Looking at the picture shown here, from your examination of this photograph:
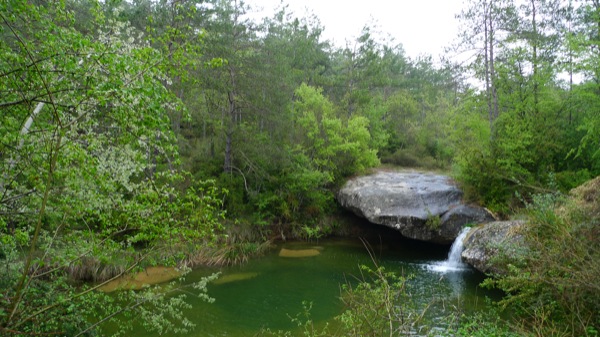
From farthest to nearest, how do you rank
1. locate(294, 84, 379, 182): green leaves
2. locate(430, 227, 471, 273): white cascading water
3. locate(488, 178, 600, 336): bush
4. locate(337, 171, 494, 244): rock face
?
1. locate(294, 84, 379, 182): green leaves
2. locate(337, 171, 494, 244): rock face
3. locate(430, 227, 471, 273): white cascading water
4. locate(488, 178, 600, 336): bush

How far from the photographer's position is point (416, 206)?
48.3 ft

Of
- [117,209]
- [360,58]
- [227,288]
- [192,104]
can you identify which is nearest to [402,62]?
[360,58]

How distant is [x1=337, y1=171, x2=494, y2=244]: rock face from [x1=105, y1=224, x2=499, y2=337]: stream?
3.45 feet

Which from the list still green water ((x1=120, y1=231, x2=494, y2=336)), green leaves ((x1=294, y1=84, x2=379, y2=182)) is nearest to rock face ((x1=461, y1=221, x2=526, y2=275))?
still green water ((x1=120, y1=231, x2=494, y2=336))

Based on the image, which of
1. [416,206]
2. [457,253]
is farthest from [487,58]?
[457,253]

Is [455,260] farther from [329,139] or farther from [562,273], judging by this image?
[329,139]

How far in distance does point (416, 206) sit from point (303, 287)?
6.05m

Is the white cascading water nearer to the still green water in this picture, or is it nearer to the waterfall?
the waterfall

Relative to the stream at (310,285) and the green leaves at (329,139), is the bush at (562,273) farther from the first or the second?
the green leaves at (329,139)

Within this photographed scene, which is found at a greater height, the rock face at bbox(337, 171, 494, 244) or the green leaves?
the green leaves

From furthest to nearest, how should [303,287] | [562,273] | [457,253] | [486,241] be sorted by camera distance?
[457,253] → [303,287] → [486,241] → [562,273]

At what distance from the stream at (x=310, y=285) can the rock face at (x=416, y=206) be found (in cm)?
105

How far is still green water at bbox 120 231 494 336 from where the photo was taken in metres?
8.52

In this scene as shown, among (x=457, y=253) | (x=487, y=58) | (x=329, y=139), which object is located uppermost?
(x=487, y=58)
